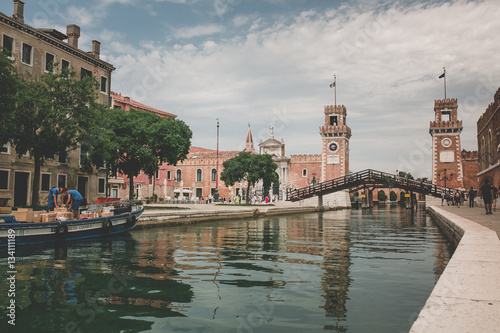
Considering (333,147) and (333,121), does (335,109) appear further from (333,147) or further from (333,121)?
(333,147)

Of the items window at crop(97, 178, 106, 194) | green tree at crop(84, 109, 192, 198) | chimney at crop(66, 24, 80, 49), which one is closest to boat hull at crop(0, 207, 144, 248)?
green tree at crop(84, 109, 192, 198)

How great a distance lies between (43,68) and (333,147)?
1759 inches

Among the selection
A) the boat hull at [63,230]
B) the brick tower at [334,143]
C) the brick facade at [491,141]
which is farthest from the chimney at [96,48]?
the brick tower at [334,143]

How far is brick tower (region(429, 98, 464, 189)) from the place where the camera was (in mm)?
56781

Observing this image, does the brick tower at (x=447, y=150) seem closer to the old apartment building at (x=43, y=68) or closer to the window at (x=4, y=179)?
the old apartment building at (x=43, y=68)

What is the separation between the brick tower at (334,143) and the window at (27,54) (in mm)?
44882

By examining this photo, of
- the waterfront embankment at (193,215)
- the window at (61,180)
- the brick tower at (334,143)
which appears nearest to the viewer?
the waterfront embankment at (193,215)

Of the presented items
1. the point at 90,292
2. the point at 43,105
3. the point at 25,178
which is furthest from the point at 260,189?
the point at 90,292

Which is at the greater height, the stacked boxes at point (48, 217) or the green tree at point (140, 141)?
the green tree at point (140, 141)

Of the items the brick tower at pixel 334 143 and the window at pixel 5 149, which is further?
the brick tower at pixel 334 143

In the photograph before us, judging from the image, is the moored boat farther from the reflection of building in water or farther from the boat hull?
the reflection of building in water

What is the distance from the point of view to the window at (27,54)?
26.1 meters

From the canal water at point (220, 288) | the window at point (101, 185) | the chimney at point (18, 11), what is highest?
the chimney at point (18, 11)

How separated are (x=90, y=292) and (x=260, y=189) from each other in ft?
203
